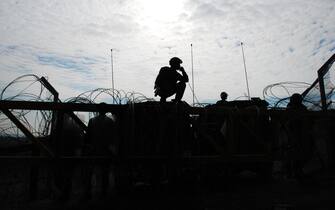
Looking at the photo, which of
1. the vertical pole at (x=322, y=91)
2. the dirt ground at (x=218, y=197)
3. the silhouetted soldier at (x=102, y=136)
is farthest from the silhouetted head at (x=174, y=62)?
the vertical pole at (x=322, y=91)

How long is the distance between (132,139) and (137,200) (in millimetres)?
1118

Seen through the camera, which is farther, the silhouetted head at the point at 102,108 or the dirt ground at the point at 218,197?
the silhouetted head at the point at 102,108

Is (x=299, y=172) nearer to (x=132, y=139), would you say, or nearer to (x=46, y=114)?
(x=132, y=139)

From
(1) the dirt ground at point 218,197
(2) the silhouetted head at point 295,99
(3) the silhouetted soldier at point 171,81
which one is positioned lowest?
(1) the dirt ground at point 218,197

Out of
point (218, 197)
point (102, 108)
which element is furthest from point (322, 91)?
point (102, 108)

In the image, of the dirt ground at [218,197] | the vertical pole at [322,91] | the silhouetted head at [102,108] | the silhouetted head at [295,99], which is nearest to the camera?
the dirt ground at [218,197]

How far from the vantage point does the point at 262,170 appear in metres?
7.50

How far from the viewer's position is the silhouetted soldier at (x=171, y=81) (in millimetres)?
6773

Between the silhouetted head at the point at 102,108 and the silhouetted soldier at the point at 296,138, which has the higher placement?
the silhouetted head at the point at 102,108

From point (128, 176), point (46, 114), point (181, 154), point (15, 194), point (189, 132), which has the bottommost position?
point (15, 194)

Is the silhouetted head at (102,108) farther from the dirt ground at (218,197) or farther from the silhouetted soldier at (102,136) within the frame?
the dirt ground at (218,197)

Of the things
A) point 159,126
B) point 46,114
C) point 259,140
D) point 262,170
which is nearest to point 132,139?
point 159,126

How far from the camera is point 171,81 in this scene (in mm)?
6895

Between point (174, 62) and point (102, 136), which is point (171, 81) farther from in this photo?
point (102, 136)
